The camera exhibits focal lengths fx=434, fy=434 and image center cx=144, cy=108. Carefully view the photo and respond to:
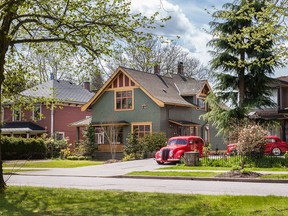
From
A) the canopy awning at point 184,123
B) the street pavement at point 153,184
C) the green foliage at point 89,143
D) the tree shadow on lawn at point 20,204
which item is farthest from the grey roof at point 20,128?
the tree shadow on lawn at point 20,204

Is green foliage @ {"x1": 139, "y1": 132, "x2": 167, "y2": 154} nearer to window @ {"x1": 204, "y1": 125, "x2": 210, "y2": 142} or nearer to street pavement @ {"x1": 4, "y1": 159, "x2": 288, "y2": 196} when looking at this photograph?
window @ {"x1": 204, "y1": 125, "x2": 210, "y2": 142}

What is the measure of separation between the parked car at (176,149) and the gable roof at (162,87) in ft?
27.9

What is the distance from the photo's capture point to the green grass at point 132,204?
30.8 ft

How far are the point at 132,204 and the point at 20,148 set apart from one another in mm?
30784

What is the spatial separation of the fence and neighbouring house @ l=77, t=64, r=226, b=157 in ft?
41.1

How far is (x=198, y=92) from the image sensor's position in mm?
43750

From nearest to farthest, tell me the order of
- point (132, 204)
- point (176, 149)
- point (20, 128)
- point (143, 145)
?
point (132, 204) < point (176, 149) < point (143, 145) < point (20, 128)

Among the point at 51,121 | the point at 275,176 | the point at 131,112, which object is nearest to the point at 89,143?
the point at 131,112

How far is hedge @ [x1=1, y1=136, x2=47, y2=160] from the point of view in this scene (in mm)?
38750

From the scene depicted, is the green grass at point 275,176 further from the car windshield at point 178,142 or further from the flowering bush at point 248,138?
the car windshield at point 178,142

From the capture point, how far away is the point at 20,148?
39.4 metres

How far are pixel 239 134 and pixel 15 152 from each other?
78.1ft

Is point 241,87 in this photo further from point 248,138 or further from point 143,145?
point 143,145

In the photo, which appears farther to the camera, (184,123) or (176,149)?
(184,123)
